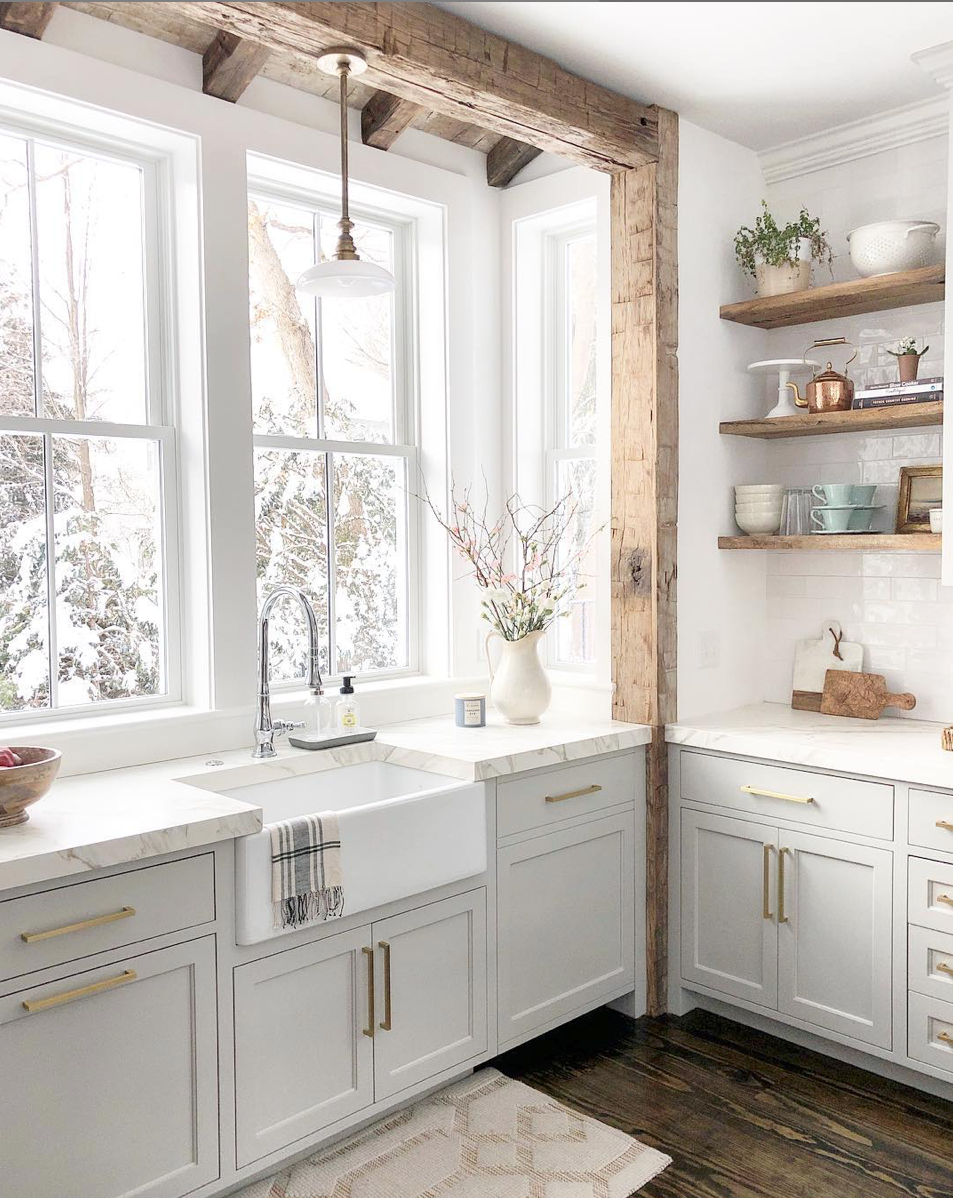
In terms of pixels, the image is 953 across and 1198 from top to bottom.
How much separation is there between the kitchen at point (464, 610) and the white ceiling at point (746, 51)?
0.03m

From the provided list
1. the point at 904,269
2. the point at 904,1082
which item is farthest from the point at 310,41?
the point at 904,1082

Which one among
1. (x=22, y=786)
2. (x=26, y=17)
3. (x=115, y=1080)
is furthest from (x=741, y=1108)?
(x=26, y=17)

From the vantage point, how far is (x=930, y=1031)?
2625mm

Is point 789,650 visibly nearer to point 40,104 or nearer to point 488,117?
point 488,117

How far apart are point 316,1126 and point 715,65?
9.34 ft

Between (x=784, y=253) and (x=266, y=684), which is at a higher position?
(x=784, y=253)

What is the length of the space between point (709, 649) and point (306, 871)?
164 cm

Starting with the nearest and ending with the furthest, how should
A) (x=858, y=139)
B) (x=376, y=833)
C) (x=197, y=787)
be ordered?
(x=376, y=833) → (x=197, y=787) → (x=858, y=139)

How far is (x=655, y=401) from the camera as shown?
10.2 ft

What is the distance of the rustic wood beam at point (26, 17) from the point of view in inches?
95.9

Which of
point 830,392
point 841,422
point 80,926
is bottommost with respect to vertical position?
point 80,926

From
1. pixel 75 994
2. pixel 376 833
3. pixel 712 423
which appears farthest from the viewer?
pixel 712 423

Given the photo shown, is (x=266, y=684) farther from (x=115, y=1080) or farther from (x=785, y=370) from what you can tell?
(x=785, y=370)

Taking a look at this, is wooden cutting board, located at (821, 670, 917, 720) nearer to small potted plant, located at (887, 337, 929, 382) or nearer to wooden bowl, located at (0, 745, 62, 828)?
small potted plant, located at (887, 337, 929, 382)
